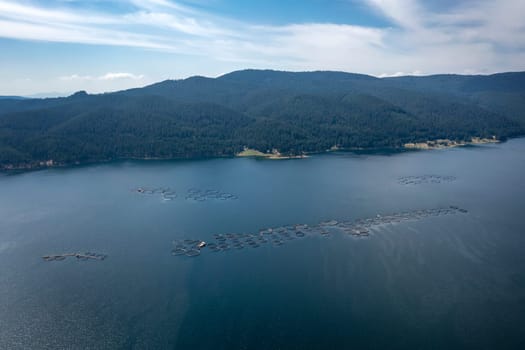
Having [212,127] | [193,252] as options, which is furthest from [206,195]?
[212,127]

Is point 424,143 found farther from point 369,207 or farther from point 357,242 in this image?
point 357,242

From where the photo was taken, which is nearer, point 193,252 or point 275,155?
point 193,252

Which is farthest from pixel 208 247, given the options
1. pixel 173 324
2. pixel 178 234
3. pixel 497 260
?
pixel 497 260

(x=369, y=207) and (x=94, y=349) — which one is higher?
(x=369, y=207)

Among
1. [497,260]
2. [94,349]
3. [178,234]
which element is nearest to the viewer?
[94,349]

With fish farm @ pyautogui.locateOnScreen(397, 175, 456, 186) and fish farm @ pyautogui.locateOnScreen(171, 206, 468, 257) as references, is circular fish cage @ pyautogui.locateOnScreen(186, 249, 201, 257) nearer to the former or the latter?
fish farm @ pyautogui.locateOnScreen(171, 206, 468, 257)

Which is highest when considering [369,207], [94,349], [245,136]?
[245,136]

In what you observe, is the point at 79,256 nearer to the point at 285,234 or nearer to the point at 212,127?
the point at 285,234

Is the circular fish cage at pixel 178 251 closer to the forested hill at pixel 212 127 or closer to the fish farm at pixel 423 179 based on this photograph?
the fish farm at pixel 423 179
